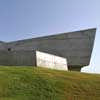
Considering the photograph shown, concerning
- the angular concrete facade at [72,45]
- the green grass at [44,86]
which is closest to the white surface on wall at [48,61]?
the angular concrete facade at [72,45]

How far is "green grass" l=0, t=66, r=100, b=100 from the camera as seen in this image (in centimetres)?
1622

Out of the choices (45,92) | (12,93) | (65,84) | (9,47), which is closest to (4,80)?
(12,93)

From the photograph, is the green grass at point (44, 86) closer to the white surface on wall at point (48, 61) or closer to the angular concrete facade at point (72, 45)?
the white surface on wall at point (48, 61)

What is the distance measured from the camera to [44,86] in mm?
17844

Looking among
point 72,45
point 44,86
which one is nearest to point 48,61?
point 72,45

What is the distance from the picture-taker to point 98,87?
728 inches

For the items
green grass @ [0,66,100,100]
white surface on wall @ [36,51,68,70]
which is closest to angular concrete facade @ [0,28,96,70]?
white surface on wall @ [36,51,68,70]

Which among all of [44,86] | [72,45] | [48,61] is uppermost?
[72,45]

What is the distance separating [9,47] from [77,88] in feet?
108

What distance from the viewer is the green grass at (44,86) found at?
1622 centimetres

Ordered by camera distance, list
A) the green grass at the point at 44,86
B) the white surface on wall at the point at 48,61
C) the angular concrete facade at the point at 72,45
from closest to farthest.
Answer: the green grass at the point at 44,86, the white surface on wall at the point at 48,61, the angular concrete facade at the point at 72,45

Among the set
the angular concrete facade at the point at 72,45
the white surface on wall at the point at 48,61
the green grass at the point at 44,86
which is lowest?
the green grass at the point at 44,86

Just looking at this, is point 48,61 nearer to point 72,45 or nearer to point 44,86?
point 72,45

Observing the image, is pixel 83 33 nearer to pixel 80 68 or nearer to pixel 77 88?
pixel 80 68
